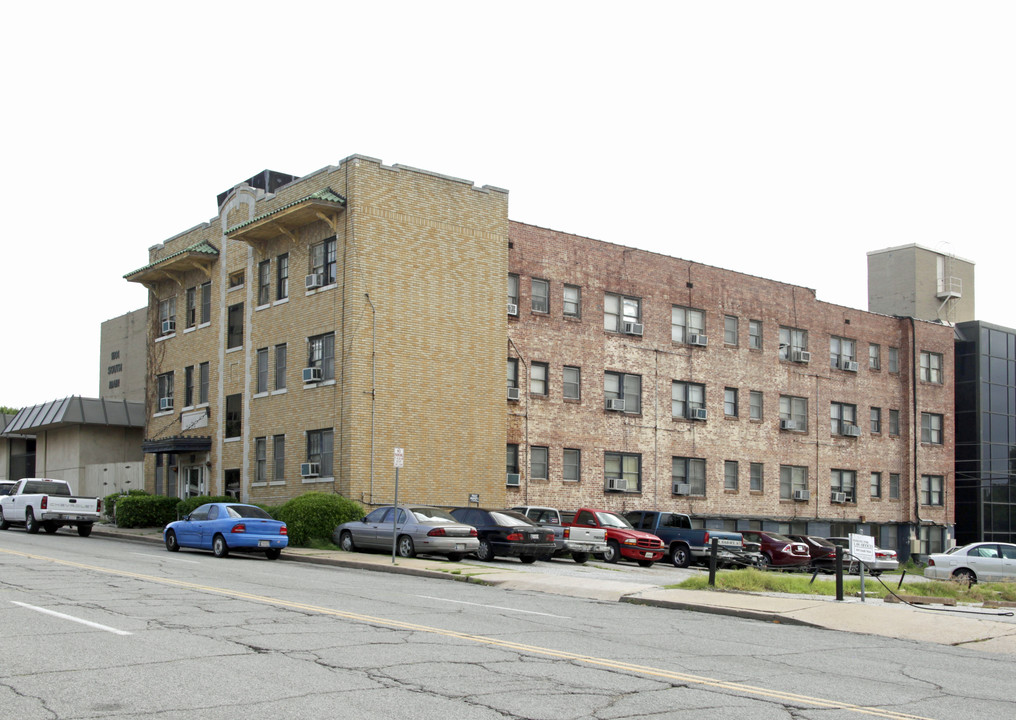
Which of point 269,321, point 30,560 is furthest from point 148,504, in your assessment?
point 30,560

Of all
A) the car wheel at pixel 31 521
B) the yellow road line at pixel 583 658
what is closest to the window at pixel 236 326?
the car wheel at pixel 31 521

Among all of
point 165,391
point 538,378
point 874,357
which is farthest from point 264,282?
point 874,357

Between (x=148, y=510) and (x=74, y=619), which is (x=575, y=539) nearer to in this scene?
(x=148, y=510)

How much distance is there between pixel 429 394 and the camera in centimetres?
3500

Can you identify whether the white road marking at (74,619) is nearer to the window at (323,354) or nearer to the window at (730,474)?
the window at (323,354)

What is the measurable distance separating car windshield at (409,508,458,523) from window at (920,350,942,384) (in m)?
32.6

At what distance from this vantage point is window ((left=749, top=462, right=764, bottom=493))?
149 ft

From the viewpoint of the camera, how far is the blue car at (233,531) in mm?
26766

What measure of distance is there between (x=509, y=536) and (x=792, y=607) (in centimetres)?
1109

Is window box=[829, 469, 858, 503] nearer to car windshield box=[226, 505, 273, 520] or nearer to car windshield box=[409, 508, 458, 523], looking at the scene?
car windshield box=[409, 508, 458, 523]

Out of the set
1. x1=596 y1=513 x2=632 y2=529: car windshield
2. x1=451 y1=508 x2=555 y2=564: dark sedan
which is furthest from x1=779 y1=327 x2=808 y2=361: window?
x1=451 y1=508 x2=555 y2=564: dark sedan

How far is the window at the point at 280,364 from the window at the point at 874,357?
2767 cm

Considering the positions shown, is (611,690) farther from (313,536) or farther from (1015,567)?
(1015,567)

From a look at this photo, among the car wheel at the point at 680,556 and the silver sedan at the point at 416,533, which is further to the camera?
the car wheel at the point at 680,556
